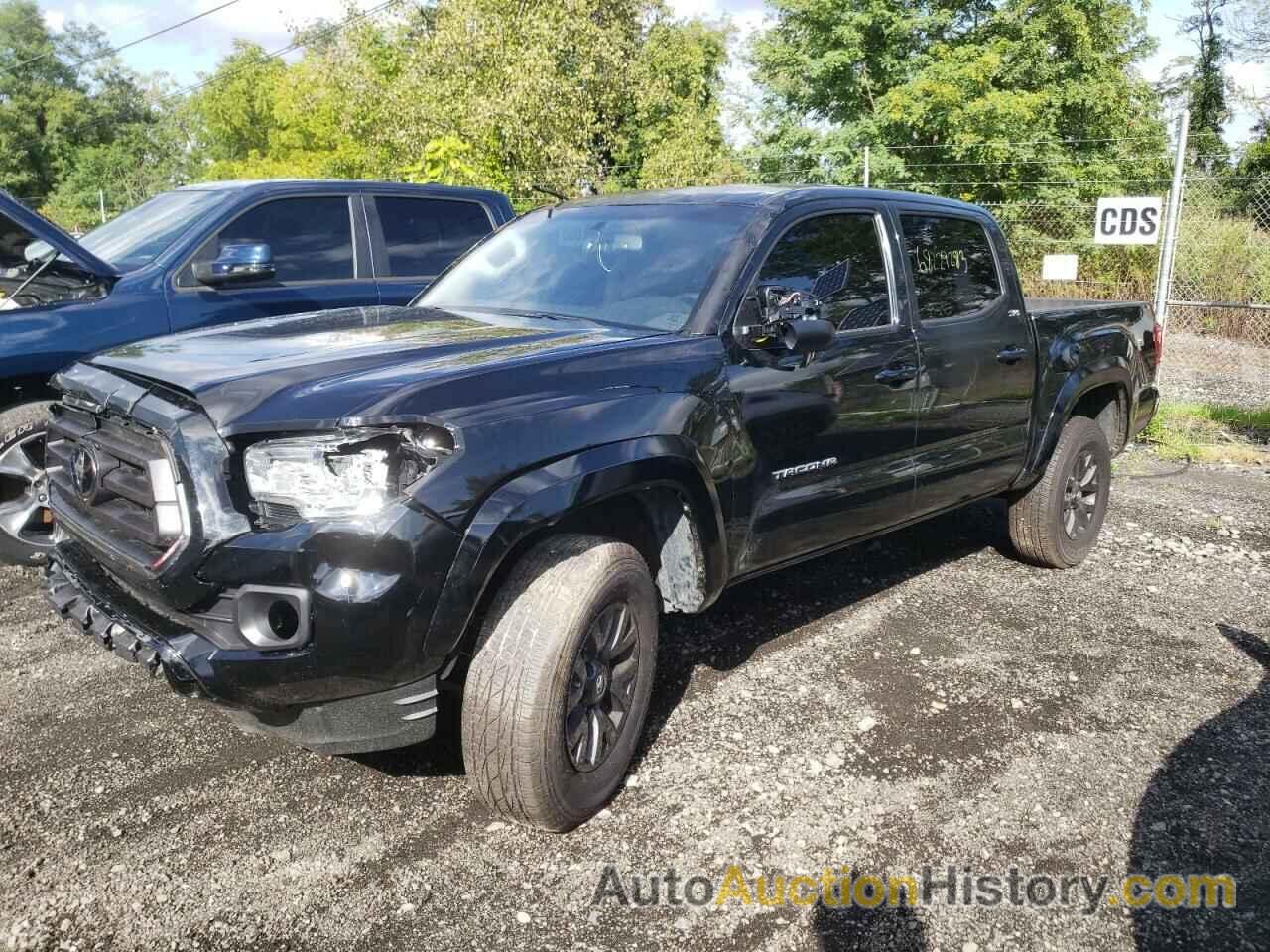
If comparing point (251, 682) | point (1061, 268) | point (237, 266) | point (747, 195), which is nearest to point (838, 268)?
point (747, 195)

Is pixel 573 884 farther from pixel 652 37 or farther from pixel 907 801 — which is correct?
pixel 652 37

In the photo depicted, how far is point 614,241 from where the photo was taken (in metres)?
3.84

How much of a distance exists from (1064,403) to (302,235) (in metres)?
4.32

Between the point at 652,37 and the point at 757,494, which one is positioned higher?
the point at 652,37

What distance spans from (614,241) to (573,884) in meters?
2.31

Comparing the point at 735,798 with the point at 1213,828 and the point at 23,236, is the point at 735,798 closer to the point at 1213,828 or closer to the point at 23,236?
the point at 1213,828

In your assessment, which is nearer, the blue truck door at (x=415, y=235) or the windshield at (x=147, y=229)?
the windshield at (x=147, y=229)

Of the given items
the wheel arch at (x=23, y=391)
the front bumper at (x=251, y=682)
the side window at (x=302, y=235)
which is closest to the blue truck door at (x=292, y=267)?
the side window at (x=302, y=235)

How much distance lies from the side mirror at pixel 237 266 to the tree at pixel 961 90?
20.9 metres

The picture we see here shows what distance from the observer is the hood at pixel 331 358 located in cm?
245

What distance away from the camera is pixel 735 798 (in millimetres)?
3115

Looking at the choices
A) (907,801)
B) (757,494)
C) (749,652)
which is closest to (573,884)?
(907,801)

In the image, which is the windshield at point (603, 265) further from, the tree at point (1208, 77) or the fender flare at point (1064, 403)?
the tree at point (1208, 77)

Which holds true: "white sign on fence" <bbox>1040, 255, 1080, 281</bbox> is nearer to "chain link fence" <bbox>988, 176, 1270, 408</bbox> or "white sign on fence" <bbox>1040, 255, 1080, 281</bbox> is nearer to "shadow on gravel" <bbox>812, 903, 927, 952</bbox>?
"chain link fence" <bbox>988, 176, 1270, 408</bbox>
